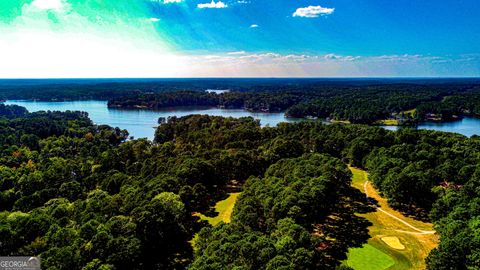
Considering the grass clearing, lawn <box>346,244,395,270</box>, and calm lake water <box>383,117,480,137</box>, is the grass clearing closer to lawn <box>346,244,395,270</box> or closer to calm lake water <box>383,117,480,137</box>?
calm lake water <box>383,117,480,137</box>

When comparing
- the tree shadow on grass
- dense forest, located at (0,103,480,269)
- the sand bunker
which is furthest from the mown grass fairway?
dense forest, located at (0,103,480,269)

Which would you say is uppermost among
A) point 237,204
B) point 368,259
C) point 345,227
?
point 237,204

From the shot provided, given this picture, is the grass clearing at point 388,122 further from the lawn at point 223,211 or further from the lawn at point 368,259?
the lawn at point 368,259

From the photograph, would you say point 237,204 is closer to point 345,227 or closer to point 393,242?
point 345,227

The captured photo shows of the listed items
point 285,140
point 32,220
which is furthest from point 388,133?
point 32,220

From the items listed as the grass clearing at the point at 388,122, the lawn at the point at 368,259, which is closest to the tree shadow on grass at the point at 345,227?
the lawn at the point at 368,259

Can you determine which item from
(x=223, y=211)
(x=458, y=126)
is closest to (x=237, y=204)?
(x=223, y=211)
